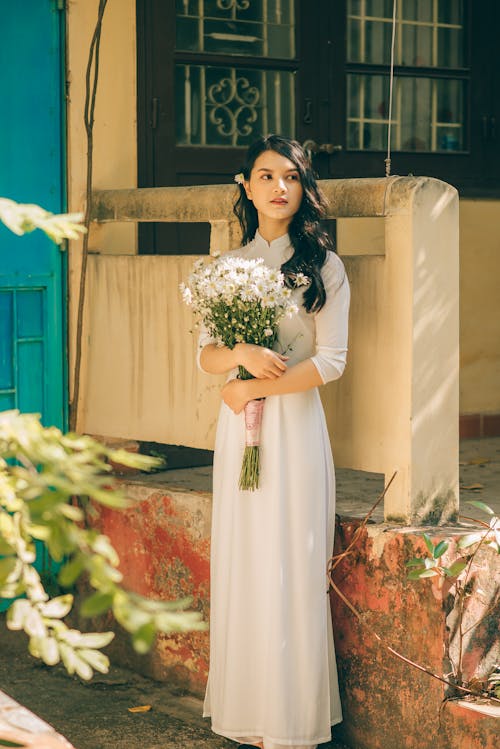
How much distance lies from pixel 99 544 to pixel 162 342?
3840 millimetres

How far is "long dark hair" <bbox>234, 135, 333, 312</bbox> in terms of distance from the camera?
4.46 meters

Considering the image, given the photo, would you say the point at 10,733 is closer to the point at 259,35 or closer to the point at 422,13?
the point at 259,35

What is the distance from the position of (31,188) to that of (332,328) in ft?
6.18

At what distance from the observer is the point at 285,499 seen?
4.54 meters

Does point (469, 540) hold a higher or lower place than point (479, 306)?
lower

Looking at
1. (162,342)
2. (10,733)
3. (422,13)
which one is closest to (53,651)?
(10,733)

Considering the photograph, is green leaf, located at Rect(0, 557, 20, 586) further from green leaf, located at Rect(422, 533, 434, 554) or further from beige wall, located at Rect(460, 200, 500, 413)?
beige wall, located at Rect(460, 200, 500, 413)

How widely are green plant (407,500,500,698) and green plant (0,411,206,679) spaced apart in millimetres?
2418

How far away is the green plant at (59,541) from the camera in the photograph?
1.72 meters

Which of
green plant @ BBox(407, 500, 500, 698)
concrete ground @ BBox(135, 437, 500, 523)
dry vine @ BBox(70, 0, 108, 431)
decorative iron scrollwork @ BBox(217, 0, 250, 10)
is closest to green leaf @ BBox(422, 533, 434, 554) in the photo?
green plant @ BBox(407, 500, 500, 698)

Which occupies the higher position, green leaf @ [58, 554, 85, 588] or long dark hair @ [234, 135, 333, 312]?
long dark hair @ [234, 135, 333, 312]

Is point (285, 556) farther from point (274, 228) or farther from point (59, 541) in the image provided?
point (59, 541)

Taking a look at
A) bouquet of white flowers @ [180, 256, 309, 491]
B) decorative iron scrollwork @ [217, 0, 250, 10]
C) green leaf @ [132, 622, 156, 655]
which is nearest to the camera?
green leaf @ [132, 622, 156, 655]

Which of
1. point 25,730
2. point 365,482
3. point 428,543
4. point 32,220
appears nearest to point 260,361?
point 428,543
